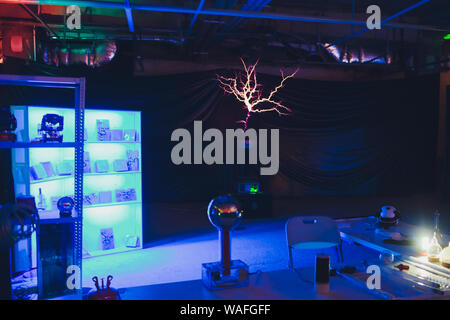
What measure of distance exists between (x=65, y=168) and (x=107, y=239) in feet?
3.38

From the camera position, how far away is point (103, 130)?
4324 mm

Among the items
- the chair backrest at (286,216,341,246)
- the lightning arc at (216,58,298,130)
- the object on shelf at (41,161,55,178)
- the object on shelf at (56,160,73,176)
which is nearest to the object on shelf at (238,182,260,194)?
the lightning arc at (216,58,298,130)

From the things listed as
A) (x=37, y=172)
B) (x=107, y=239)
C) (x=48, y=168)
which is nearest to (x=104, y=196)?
(x=107, y=239)

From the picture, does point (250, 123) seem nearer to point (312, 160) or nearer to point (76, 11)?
point (312, 160)

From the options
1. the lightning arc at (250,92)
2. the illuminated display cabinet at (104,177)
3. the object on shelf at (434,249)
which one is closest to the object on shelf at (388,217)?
the object on shelf at (434,249)

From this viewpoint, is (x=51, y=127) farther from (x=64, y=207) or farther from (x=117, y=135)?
(x=117, y=135)

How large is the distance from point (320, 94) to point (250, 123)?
54.8 inches

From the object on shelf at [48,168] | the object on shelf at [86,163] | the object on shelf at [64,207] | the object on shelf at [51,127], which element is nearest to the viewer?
the object on shelf at [51,127]

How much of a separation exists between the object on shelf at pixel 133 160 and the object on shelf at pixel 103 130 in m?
0.33

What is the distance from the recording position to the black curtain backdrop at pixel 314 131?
5.39 metres

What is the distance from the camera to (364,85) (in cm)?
640

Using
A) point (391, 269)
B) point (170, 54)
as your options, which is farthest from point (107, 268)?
point (170, 54)

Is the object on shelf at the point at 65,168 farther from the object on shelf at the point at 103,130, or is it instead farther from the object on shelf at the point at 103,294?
the object on shelf at the point at 103,294

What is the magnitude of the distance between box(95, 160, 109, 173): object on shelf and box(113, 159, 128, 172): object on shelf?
0.10 m
